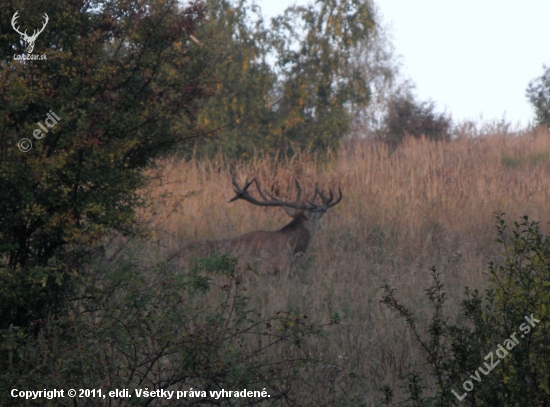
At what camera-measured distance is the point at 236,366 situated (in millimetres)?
4266

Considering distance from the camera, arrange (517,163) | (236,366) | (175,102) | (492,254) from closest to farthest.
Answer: (236,366) < (175,102) < (492,254) < (517,163)

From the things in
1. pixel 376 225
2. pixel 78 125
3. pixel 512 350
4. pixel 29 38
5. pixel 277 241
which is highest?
pixel 29 38

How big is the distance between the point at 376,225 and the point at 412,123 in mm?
13572

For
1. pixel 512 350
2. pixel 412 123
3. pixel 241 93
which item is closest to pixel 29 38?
pixel 512 350

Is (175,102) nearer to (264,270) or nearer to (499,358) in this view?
(499,358)

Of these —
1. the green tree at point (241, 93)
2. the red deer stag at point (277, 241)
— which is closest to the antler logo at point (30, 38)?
the red deer stag at point (277, 241)

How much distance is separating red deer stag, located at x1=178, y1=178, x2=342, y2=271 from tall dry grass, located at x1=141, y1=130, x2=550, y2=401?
0.28 meters

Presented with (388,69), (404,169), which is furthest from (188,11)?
(388,69)

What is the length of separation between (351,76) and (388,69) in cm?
2665

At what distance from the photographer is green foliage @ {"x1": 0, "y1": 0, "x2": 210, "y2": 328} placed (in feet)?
15.0

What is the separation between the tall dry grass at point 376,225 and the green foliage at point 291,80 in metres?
1.11

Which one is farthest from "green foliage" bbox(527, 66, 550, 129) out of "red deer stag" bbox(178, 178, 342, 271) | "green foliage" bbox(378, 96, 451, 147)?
"red deer stag" bbox(178, 178, 342, 271)

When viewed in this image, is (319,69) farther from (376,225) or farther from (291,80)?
(376,225)

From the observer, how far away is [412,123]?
949 inches
